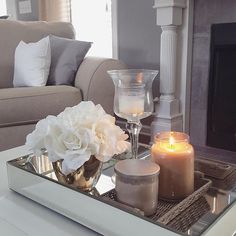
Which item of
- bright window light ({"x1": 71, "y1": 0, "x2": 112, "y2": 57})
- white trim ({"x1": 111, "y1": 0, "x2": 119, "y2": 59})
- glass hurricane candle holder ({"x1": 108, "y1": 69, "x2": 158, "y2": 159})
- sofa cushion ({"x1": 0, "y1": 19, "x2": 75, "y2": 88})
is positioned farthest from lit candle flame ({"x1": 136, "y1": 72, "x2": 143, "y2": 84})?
bright window light ({"x1": 71, "y1": 0, "x2": 112, "y2": 57})

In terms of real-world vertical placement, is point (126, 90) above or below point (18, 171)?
above

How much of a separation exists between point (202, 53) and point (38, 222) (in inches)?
68.8

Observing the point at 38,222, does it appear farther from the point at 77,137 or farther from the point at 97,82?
the point at 97,82

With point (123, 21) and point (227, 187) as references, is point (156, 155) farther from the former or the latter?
point (123, 21)

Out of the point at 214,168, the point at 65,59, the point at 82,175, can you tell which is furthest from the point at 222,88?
the point at 82,175

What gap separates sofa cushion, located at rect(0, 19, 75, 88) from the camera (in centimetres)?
209

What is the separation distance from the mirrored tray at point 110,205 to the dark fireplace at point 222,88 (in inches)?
53.9

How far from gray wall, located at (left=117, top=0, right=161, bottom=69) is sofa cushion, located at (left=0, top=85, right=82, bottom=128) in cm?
72

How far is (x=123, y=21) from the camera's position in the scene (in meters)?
2.43

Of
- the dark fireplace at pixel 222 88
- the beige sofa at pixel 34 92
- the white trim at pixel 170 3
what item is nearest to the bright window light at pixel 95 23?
the beige sofa at pixel 34 92

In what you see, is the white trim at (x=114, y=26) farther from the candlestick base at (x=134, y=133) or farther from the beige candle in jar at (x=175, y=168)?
the beige candle in jar at (x=175, y=168)

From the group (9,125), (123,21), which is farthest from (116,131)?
(123,21)

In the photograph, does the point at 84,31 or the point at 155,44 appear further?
the point at 84,31

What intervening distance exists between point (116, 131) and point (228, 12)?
1.56 m
